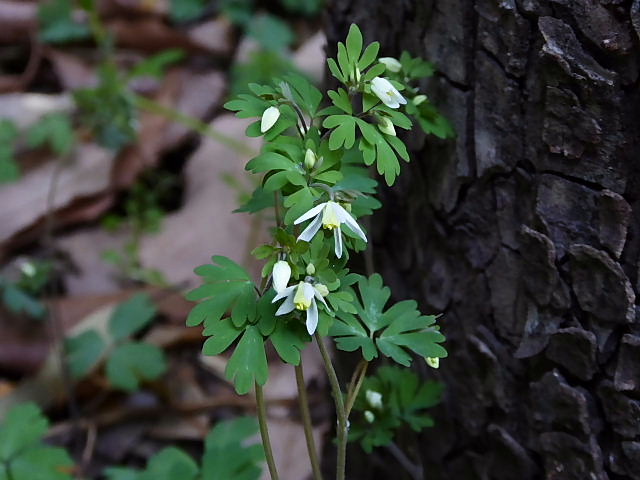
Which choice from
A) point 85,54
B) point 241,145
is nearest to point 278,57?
point 241,145

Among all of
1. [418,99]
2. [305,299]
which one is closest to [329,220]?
[305,299]

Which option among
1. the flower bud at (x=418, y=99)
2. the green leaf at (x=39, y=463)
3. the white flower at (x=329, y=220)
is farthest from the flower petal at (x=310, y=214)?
the green leaf at (x=39, y=463)

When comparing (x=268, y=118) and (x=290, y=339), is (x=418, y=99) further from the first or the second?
(x=290, y=339)

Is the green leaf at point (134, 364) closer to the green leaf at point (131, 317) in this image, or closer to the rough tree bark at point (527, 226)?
the green leaf at point (131, 317)

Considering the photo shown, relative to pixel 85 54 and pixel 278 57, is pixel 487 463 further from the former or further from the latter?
pixel 85 54

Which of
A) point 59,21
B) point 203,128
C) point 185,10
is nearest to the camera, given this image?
Result: point 203,128

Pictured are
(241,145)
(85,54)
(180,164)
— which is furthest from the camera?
(85,54)
